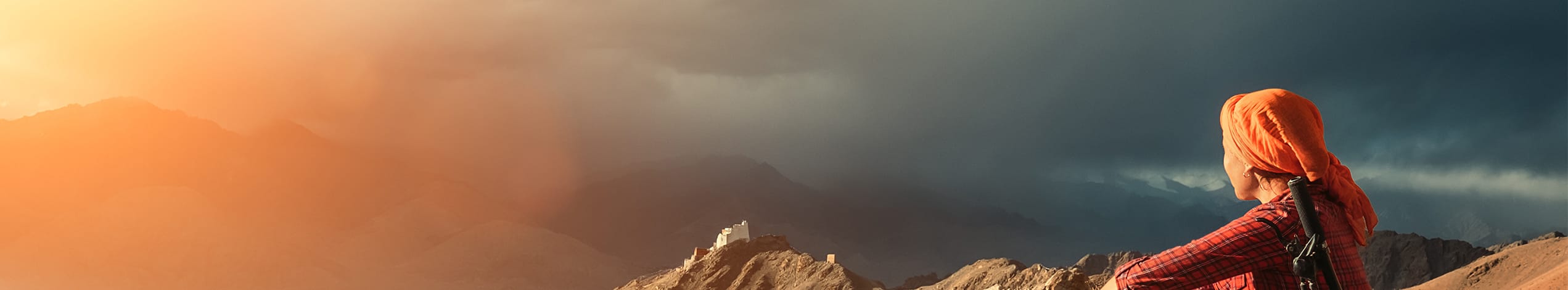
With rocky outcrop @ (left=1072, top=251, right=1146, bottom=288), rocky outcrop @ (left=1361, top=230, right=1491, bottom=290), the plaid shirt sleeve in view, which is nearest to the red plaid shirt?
the plaid shirt sleeve

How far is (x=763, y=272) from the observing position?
4325 centimetres

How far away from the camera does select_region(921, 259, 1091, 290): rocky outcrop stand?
23.1 m

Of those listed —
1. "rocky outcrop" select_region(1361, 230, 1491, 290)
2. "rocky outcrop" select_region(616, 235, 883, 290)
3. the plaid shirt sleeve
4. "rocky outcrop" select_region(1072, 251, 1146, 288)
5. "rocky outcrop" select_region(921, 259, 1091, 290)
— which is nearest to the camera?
the plaid shirt sleeve

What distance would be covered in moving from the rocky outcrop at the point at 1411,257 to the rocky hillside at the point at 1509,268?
24.7m

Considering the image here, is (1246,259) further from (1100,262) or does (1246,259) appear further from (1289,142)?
(1100,262)

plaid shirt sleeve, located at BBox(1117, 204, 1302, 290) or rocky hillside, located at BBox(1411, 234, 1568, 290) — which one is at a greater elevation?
rocky hillside, located at BBox(1411, 234, 1568, 290)

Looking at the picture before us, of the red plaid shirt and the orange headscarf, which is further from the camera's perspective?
the orange headscarf

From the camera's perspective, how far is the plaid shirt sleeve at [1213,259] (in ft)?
7.07

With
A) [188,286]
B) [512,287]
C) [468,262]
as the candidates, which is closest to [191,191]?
[188,286]

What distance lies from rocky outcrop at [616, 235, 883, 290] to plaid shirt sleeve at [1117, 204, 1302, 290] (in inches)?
1340

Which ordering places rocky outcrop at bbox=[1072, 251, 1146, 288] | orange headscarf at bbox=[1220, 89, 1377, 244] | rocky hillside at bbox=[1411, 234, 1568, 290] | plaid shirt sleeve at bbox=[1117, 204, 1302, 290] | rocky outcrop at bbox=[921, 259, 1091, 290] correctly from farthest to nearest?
rocky outcrop at bbox=[1072, 251, 1146, 288], rocky hillside at bbox=[1411, 234, 1568, 290], rocky outcrop at bbox=[921, 259, 1091, 290], orange headscarf at bbox=[1220, 89, 1377, 244], plaid shirt sleeve at bbox=[1117, 204, 1302, 290]

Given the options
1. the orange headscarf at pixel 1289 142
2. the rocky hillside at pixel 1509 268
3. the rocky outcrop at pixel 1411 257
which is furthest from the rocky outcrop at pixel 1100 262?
the orange headscarf at pixel 1289 142

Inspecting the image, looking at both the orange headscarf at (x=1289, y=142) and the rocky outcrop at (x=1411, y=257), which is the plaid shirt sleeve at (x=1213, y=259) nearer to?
the orange headscarf at (x=1289, y=142)

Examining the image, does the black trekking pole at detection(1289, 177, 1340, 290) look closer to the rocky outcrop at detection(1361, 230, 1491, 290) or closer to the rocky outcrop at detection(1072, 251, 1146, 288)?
the rocky outcrop at detection(1361, 230, 1491, 290)
